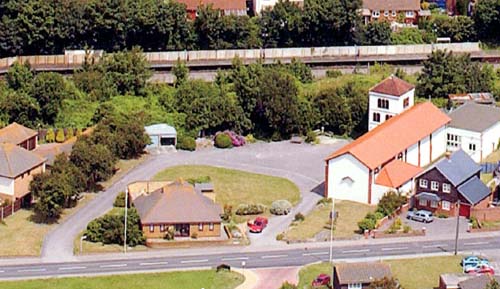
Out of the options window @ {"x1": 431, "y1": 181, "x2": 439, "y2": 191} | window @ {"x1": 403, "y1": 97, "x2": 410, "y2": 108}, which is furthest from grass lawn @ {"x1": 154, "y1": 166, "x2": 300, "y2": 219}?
window @ {"x1": 403, "y1": 97, "x2": 410, "y2": 108}

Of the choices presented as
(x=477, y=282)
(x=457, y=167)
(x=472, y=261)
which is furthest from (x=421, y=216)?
(x=477, y=282)

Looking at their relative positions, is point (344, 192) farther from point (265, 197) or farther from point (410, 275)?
point (410, 275)

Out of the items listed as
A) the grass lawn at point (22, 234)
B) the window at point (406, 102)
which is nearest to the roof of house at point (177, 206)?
the grass lawn at point (22, 234)

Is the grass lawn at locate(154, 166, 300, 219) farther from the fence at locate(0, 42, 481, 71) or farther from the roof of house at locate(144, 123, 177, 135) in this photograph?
the fence at locate(0, 42, 481, 71)

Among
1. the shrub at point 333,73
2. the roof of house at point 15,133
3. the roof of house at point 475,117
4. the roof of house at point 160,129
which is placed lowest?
the roof of house at point 160,129

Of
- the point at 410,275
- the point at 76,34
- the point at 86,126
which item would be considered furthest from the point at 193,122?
the point at 410,275

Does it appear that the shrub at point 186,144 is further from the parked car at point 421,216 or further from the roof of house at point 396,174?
the parked car at point 421,216
